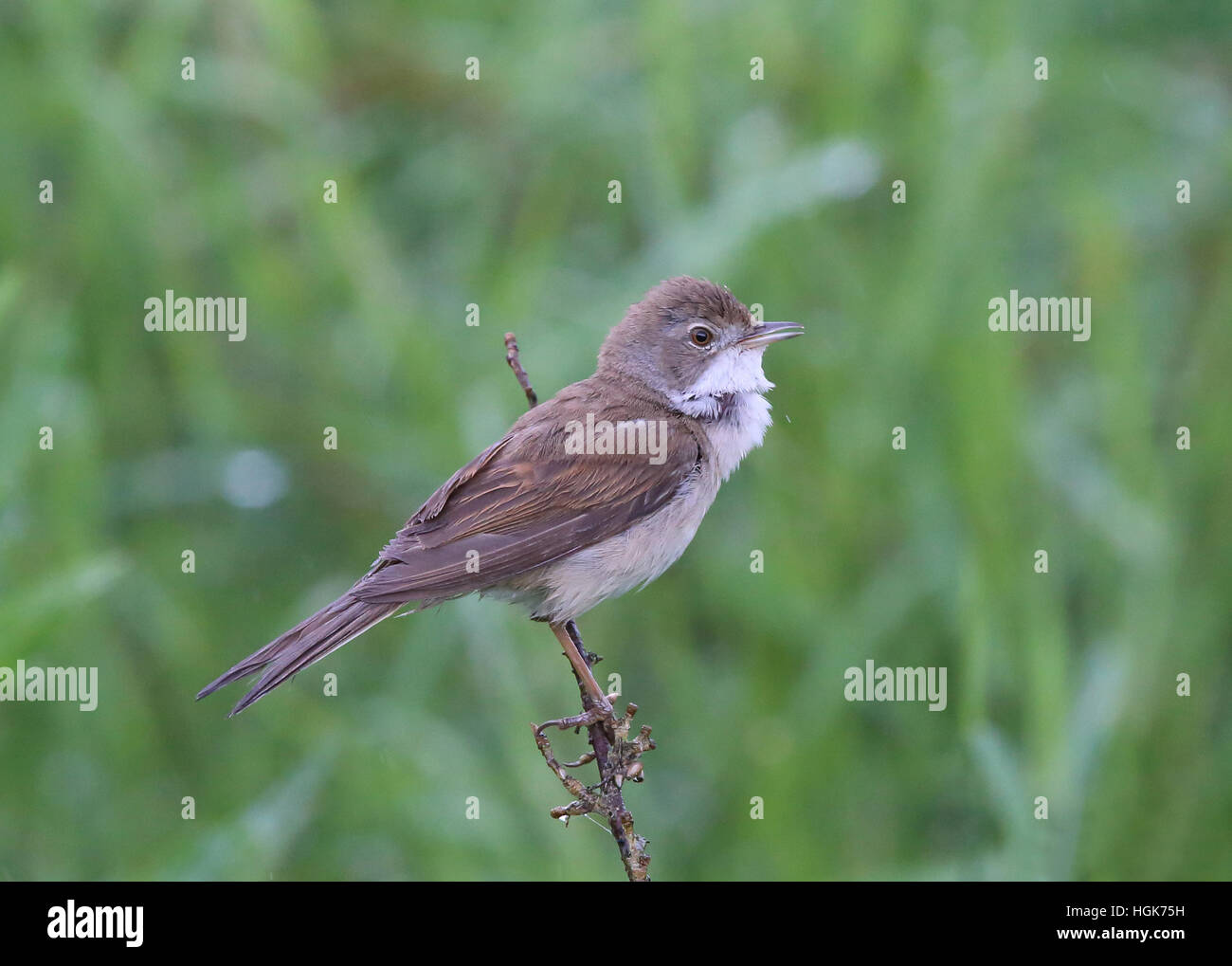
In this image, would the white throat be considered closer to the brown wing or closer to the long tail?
the brown wing

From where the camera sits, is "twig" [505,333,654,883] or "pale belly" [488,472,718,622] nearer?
"twig" [505,333,654,883]

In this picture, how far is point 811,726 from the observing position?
5.27 m

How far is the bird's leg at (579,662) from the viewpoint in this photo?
3926mm

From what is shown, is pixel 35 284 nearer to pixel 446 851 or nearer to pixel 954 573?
pixel 446 851

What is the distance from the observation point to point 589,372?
5719 mm

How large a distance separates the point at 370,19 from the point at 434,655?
2.73 meters

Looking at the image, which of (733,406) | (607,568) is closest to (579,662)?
(607,568)

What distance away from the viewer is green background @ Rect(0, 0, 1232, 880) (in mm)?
5215

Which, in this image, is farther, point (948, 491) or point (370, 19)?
point (370, 19)

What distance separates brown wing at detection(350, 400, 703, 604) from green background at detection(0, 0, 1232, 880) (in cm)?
63

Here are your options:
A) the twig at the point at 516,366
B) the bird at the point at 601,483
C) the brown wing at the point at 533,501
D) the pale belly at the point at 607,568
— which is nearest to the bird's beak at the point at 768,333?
the bird at the point at 601,483

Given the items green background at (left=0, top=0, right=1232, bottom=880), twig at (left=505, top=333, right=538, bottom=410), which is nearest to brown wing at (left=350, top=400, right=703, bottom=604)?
twig at (left=505, top=333, right=538, bottom=410)

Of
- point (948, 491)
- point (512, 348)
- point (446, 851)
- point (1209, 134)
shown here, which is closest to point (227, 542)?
point (446, 851)

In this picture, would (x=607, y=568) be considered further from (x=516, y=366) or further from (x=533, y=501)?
(x=516, y=366)
